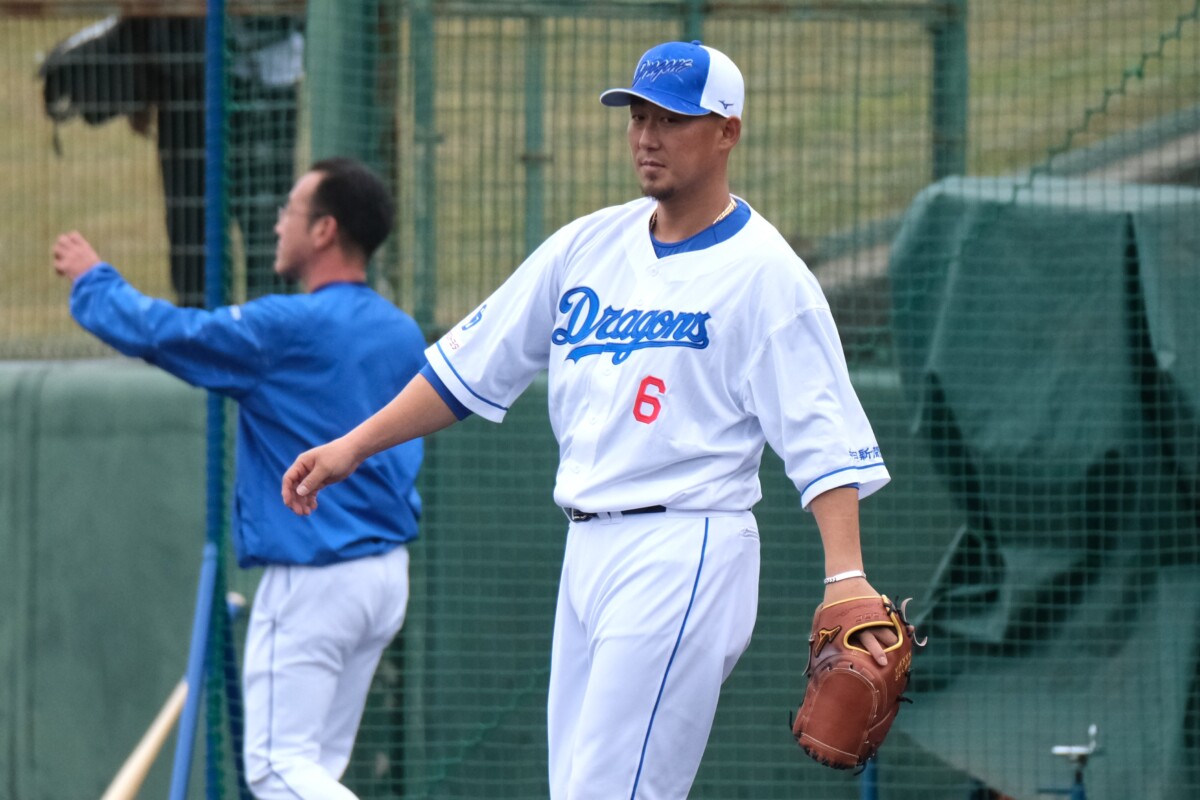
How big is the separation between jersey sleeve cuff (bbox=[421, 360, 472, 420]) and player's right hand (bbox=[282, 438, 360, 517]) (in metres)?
0.25

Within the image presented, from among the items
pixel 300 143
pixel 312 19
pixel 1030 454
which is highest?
pixel 312 19

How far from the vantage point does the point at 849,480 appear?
10.1 ft

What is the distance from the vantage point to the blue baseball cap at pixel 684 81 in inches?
126

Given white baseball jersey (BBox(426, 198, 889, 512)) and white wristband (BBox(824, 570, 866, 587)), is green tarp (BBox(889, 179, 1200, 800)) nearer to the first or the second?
white baseball jersey (BBox(426, 198, 889, 512))

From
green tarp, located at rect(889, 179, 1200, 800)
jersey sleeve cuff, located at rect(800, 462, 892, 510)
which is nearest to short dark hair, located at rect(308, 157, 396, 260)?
green tarp, located at rect(889, 179, 1200, 800)

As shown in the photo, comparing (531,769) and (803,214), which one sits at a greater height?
(803,214)

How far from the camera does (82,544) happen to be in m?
6.07

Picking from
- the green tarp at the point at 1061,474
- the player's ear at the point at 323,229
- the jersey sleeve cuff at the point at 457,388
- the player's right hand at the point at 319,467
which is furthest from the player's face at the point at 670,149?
the green tarp at the point at 1061,474

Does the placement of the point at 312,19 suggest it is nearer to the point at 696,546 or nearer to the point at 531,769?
the point at 531,769

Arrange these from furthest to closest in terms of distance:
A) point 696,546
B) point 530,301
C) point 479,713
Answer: point 479,713, point 530,301, point 696,546

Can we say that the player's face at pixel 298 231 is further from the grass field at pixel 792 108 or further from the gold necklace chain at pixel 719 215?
the gold necklace chain at pixel 719 215

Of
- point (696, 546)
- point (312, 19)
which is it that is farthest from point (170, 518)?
point (696, 546)

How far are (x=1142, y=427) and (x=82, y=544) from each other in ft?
12.3

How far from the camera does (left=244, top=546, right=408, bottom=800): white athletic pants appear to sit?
4469mm
